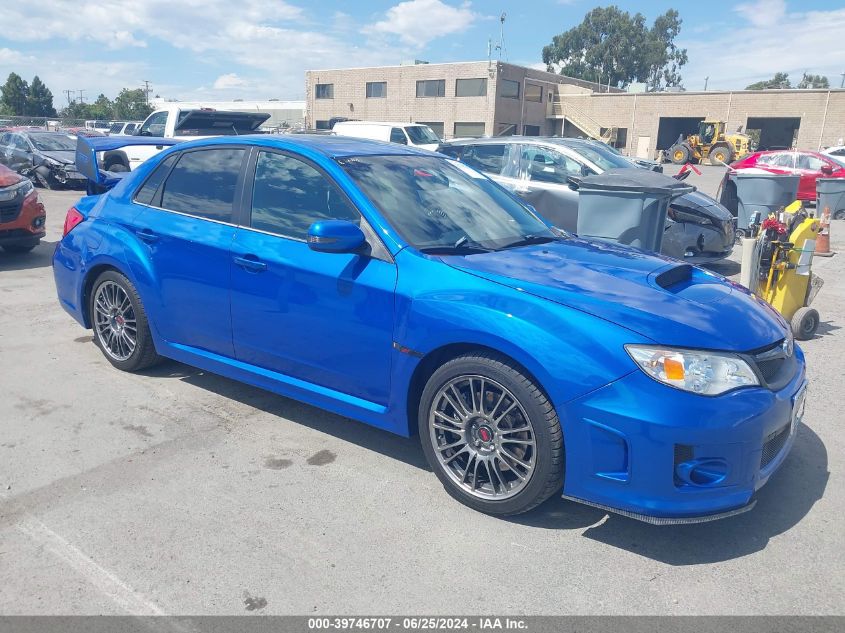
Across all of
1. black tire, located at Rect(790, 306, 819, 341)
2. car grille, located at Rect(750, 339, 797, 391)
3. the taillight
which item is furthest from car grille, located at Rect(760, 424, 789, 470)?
the taillight

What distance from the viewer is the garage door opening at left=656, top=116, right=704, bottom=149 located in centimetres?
5419

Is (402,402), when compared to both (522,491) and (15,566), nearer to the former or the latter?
(522,491)


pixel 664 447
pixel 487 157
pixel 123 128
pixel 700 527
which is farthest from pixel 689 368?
pixel 123 128

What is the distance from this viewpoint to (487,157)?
34.2ft

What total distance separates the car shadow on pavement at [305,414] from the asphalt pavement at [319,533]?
0.02 metres

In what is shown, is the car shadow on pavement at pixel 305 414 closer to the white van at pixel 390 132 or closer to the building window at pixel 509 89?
the white van at pixel 390 132

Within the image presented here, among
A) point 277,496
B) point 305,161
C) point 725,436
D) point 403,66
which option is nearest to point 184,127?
point 305,161

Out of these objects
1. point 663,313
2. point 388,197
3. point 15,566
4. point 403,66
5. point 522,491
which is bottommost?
point 15,566

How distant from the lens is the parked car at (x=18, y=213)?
8.52m

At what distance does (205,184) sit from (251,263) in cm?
84

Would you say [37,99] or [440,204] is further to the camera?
[37,99]

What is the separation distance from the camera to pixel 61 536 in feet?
9.87

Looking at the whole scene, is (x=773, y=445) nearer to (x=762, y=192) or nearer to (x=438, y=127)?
(x=762, y=192)

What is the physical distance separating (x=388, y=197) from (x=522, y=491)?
67.5 inches
